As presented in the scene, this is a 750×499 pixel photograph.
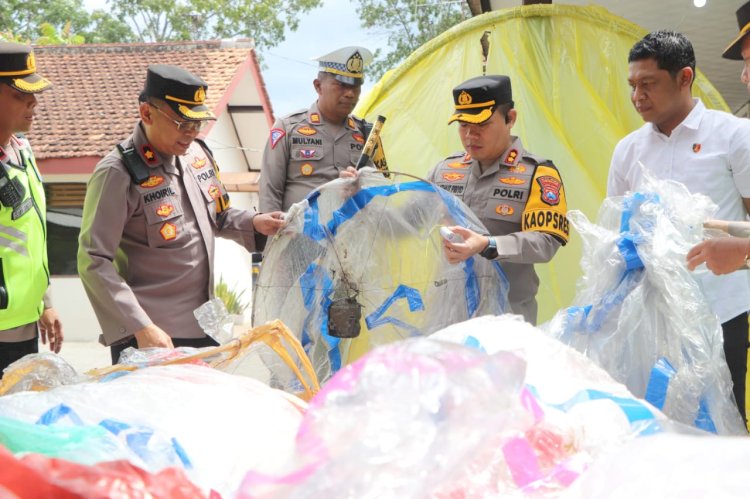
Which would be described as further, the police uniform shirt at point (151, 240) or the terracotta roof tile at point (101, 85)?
the terracotta roof tile at point (101, 85)

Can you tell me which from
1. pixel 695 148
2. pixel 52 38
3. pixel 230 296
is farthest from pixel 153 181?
pixel 52 38

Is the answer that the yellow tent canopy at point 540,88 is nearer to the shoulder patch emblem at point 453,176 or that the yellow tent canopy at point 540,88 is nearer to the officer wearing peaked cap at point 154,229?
the shoulder patch emblem at point 453,176

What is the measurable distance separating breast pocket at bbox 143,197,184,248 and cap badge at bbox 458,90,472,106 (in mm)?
1040

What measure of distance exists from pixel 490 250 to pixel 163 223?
107cm

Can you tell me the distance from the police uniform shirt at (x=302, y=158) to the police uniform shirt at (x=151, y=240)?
65 cm

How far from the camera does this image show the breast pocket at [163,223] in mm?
2629

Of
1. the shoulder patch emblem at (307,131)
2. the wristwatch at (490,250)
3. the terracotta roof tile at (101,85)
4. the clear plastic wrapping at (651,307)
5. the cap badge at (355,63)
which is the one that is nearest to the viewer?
the clear plastic wrapping at (651,307)

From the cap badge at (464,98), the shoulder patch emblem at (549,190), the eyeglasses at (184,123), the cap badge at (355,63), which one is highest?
the cap badge at (355,63)

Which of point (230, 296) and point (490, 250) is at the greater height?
point (490, 250)

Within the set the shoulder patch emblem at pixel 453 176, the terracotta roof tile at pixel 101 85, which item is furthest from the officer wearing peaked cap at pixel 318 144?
the terracotta roof tile at pixel 101 85

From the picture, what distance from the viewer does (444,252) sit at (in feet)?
8.32

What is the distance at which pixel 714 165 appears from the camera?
8.68 ft

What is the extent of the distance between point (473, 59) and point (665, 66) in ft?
6.26

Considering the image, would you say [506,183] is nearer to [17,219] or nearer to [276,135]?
[276,135]
